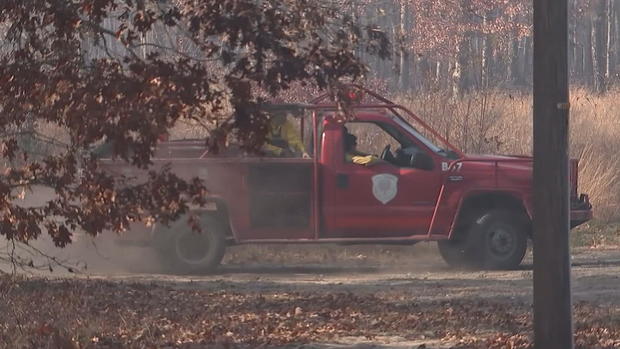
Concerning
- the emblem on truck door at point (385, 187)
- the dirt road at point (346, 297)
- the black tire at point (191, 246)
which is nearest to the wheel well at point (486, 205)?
the dirt road at point (346, 297)

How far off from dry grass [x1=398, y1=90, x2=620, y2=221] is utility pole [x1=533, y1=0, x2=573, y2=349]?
12224mm

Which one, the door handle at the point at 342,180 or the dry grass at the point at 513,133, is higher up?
the dry grass at the point at 513,133

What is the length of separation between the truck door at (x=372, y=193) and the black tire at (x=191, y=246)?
4.16 ft

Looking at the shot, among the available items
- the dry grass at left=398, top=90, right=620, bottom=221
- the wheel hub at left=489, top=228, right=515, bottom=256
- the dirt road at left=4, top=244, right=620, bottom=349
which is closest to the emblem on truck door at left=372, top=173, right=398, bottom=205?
the dirt road at left=4, top=244, right=620, bottom=349

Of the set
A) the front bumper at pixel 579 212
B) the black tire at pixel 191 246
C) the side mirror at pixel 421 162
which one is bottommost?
the black tire at pixel 191 246

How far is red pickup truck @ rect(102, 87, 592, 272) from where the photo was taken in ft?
47.9

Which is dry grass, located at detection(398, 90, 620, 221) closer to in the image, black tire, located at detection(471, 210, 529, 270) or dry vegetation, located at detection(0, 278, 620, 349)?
black tire, located at detection(471, 210, 529, 270)

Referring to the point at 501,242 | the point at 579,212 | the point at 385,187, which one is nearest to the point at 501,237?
the point at 501,242

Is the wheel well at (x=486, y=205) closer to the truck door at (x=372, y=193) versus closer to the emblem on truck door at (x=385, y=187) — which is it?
the truck door at (x=372, y=193)

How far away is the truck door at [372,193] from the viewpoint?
14680mm

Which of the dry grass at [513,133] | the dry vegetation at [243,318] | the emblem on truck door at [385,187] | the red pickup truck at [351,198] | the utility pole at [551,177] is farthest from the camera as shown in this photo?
the dry grass at [513,133]

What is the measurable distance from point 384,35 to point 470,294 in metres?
6.05

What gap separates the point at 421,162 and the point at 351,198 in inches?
36.1

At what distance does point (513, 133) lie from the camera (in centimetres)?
2295
